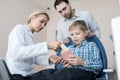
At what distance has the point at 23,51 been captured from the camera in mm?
1021

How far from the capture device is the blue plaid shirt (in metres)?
1.00

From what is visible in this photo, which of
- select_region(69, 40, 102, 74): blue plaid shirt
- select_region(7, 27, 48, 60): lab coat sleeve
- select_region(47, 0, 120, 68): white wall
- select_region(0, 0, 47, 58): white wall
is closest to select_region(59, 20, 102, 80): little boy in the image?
select_region(69, 40, 102, 74): blue plaid shirt

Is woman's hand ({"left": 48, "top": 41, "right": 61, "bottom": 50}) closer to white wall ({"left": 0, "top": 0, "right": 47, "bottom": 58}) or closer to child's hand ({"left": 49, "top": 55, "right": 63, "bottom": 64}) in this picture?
child's hand ({"left": 49, "top": 55, "right": 63, "bottom": 64})

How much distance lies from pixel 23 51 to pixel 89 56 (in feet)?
1.18

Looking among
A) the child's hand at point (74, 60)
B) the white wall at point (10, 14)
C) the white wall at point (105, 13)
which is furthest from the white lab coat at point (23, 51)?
the white wall at point (105, 13)

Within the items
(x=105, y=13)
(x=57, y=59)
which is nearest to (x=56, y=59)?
(x=57, y=59)

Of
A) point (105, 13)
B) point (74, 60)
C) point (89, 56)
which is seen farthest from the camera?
point (105, 13)

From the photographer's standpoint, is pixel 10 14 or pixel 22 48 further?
pixel 10 14

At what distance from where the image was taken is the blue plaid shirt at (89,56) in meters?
1.00

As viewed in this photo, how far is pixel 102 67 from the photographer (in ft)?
3.72

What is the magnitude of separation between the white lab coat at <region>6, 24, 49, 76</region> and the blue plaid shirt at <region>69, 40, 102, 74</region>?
209mm

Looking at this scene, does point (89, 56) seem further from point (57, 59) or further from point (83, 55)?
point (57, 59)

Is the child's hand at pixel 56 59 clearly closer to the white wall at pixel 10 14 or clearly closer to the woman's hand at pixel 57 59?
the woman's hand at pixel 57 59

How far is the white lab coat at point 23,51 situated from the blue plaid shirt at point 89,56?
0.21 m
